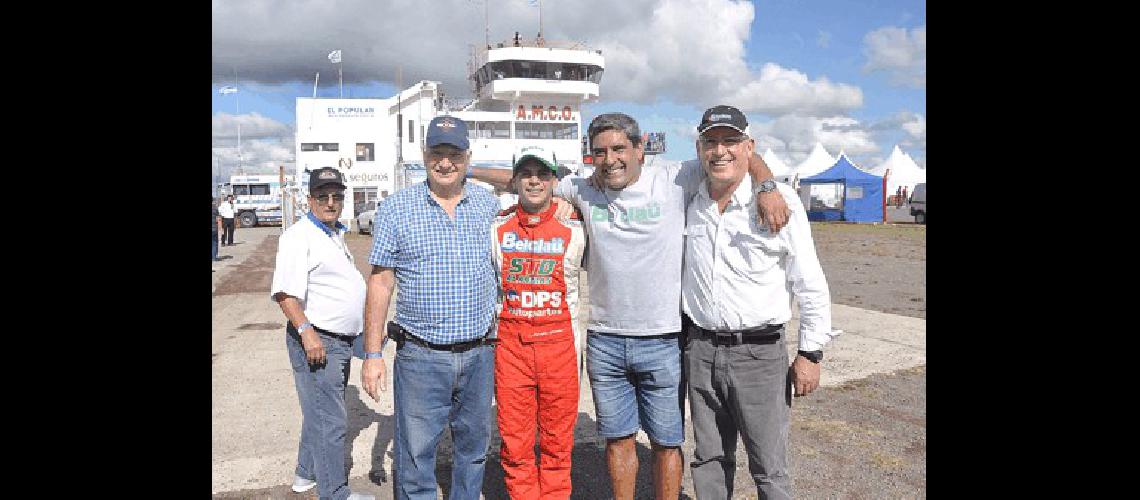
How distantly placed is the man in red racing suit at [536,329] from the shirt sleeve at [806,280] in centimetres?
101

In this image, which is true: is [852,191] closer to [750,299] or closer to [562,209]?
[750,299]

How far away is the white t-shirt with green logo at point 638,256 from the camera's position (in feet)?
10.7

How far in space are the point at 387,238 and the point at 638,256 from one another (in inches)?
47.0

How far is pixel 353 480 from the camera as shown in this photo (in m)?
4.21

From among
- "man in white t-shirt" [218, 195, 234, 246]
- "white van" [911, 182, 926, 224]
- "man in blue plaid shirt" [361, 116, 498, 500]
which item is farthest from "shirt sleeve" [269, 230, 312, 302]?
"white van" [911, 182, 926, 224]

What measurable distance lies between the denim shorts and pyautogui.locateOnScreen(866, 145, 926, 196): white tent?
58.5 m

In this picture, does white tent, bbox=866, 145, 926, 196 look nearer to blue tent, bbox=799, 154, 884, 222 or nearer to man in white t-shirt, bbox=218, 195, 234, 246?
blue tent, bbox=799, 154, 884, 222

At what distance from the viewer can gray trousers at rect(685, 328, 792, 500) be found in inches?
125

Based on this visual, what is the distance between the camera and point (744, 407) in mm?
3191

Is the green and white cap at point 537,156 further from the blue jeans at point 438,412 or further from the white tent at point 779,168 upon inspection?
the white tent at point 779,168
